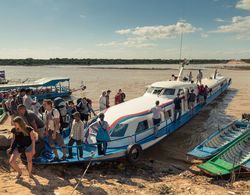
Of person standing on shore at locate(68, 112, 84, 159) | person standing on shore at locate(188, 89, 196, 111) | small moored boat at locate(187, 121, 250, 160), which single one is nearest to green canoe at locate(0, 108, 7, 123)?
person standing on shore at locate(68, 112, 84, 159)

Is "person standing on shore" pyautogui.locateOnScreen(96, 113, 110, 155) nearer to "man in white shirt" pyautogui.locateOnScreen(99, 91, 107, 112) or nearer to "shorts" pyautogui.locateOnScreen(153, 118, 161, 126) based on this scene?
"shorts" pyautogui.locateOnScreen(153, 118, 161, 126)

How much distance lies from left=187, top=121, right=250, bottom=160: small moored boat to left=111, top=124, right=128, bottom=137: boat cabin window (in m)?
2.81

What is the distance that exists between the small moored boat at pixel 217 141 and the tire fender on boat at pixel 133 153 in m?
2.14

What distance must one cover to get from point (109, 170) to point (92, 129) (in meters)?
2.03

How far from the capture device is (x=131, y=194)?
7758mm

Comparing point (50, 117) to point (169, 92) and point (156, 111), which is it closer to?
point (156, 111)

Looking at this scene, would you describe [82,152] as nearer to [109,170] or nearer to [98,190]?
[109,170]

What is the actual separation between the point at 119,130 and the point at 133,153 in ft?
3.85

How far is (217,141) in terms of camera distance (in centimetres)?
1340

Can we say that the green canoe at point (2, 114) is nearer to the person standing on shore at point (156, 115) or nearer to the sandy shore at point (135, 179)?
the sandy shore at point (135, 179)

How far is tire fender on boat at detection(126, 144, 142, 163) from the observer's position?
10484 mm

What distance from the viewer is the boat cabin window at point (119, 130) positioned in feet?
36.8

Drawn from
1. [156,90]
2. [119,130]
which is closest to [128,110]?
[119,130]

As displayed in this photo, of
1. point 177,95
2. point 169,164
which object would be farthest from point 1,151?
point 177,95
